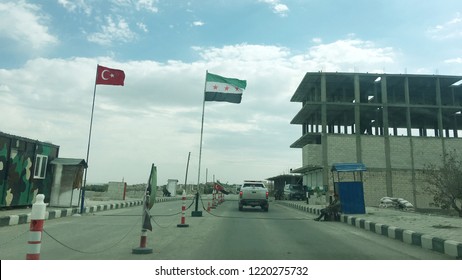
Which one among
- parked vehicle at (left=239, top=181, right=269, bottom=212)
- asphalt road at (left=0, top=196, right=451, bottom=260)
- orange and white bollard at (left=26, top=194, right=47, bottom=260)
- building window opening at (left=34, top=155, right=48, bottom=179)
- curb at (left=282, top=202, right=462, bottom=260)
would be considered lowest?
asphalt road at (left=0, top=196, right=451, bottom=260)

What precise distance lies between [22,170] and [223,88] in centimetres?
1032

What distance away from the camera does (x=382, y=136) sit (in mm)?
43531

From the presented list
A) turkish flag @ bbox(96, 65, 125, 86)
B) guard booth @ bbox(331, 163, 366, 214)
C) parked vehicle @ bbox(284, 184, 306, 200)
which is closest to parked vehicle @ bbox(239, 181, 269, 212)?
guard booth @ bbox(331, 163, 366, 214)

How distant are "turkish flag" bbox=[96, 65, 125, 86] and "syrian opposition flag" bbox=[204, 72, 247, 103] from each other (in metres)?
4.21

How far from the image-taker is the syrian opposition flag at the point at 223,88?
64.4 feet

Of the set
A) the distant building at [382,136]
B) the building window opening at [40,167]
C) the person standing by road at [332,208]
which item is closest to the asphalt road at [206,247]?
the person standing by road at [332,208]

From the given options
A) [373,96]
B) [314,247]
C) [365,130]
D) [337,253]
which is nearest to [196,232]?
[314,247]

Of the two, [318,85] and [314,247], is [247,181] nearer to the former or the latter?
[314,247]

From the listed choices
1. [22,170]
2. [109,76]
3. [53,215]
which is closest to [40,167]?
[22,170]

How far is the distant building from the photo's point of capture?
42.0 m

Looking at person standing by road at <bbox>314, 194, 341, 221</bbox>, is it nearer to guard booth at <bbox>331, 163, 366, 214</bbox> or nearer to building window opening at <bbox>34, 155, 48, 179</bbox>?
guard booth at <bbox>331, 163, 366, 214</bbox>

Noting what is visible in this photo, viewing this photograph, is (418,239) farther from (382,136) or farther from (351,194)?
(382,136)

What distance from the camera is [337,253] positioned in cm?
752

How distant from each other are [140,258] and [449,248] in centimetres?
631
